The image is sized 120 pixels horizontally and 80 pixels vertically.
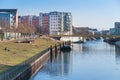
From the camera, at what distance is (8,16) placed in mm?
179000

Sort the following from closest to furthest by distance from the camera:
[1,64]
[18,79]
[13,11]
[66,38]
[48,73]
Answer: [18,79] → [1,64] → [48,73] → [66,38] → [13,11]

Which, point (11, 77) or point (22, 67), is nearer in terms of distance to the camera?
point (11, 77)

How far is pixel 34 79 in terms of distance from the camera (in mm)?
37844

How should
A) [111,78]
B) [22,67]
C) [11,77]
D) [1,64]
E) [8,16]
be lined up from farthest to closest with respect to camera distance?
1. [8,16]
2. [111,78]
3. [1,64]
4. [22,67]
5. [11,77]

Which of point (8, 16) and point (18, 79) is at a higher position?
point (8, 16)

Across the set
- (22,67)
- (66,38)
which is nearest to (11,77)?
(22,67)

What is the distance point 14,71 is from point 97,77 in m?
12.4

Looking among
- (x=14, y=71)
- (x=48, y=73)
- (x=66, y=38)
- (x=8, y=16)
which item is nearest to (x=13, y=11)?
(x=8, y=16)

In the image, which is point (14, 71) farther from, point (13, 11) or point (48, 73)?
point (13, 11)

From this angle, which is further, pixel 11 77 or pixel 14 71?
pixel 14 71

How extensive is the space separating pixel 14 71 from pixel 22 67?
A: 3976 millimetres

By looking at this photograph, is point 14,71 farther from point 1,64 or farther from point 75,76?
point 75,76

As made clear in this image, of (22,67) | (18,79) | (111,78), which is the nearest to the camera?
(18,79)

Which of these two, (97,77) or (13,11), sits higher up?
(13,11)
